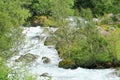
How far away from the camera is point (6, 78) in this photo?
14.2 m

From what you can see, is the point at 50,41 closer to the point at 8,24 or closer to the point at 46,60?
the point at 46,60

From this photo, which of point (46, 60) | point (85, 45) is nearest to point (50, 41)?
point (46, 60)

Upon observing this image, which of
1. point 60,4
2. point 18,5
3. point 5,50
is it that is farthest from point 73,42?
point 5,50

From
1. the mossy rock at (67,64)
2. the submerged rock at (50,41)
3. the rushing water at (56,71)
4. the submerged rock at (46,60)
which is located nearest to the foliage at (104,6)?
the submerged rock at (50,41)

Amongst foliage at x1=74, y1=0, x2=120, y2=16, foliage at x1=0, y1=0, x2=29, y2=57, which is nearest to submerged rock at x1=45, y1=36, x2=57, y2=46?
foliage at x1=74, y1=0, x2=120, y2=16

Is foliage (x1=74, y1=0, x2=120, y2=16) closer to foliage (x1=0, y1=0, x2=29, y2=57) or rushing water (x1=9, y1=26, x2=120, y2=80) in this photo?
rushing water (x1=9, y1=26, x2=120, y2=80)

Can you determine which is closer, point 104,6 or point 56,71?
point 56,71

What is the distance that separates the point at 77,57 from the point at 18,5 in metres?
15.0

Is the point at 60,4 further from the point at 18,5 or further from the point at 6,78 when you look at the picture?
the point at 6,78

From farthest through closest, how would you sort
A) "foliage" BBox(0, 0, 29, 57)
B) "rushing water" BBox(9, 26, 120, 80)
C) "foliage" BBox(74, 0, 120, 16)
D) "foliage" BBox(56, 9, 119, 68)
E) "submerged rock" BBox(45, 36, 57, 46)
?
1. "foliage" BBox(74, 0, 120, 16)
2. "submerged rock" BBox(45, 36, 57, 46)
3. "foliage" BBox(56, 9, 119, 68)
4. "rushing water" BBox(9, 26, 120, 80)
5. "foliage" BBox(0, 0, 29, 57)

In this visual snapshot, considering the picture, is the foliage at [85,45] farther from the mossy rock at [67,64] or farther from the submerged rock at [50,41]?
the submerged rock at [50,41]

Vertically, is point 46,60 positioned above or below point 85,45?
below

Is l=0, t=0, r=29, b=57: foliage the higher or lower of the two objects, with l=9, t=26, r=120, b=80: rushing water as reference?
higher

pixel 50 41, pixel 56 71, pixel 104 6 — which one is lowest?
pixel 56 71
